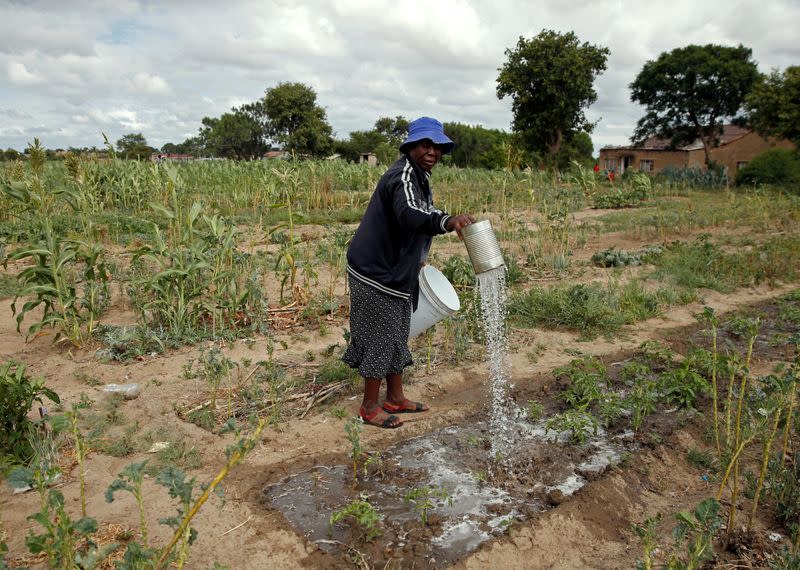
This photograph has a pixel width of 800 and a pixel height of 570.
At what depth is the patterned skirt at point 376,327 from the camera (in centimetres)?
301

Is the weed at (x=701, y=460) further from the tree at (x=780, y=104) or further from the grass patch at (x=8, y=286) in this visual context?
the tree at (x=780, y=104)

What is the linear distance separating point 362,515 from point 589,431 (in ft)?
4.77

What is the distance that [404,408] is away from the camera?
10.9 feet

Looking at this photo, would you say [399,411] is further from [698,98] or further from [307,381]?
[698,98]

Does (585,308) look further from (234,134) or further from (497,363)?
(234,134)

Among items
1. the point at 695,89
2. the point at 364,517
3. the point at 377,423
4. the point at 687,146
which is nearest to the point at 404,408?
the point at 377,423

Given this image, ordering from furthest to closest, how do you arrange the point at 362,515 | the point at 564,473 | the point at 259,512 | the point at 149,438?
the point at 149,438 < the point at 564,473 < the point at 259,512 < the point at 362,515

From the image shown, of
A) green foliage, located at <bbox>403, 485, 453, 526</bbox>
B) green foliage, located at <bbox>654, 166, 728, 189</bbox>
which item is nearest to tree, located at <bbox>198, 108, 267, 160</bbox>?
green foliage, located at <bbox>654, 166, 728, 189</bbox>

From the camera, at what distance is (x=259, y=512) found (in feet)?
7.97

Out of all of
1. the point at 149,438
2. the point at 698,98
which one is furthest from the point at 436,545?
the point at 698,98

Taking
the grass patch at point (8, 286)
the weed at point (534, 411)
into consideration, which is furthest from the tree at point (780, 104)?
the grass patch at point (8, 286)

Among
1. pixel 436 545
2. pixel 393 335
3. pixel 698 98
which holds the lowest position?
pixel 436 545

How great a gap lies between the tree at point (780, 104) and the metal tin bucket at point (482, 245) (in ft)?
56.2

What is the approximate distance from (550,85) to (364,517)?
22140 mm
